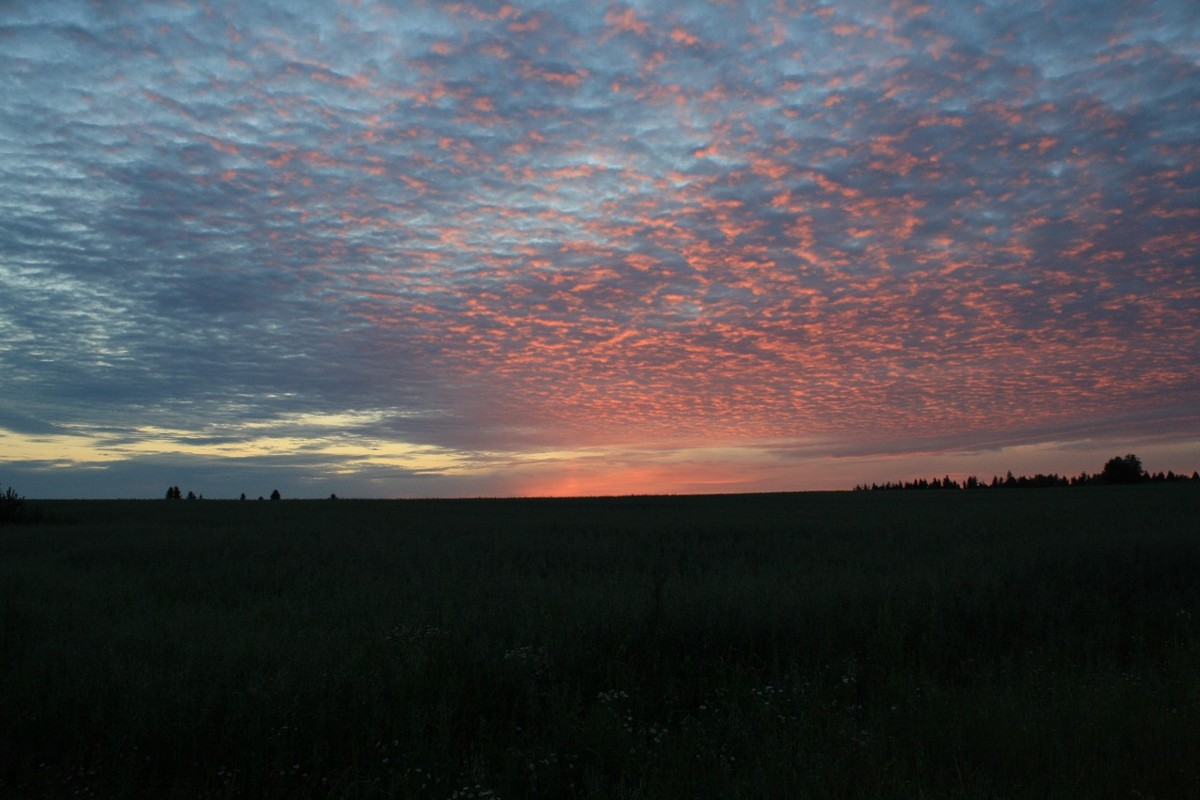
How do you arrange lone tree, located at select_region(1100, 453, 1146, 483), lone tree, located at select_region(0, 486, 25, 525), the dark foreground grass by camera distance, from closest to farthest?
the dark foreground grass, lone tree, located at select_region(0, 486, 25, 525), lone tree, located at select_region(1100, 453, 1146, 483)

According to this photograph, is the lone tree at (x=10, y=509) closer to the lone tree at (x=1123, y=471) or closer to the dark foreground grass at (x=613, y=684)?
the dark foreground grass at (x=613, y=684)

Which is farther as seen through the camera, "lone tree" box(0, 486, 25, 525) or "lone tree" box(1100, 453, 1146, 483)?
"lone tree" box(1100, 453, 1146, 483)

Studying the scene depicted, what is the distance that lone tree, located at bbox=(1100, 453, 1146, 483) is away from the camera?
3646 inches

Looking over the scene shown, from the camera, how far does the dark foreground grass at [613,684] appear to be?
→ 5477 mm

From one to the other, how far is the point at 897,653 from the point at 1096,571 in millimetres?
6926

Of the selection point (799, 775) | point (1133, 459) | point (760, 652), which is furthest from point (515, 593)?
point (1133, 459)

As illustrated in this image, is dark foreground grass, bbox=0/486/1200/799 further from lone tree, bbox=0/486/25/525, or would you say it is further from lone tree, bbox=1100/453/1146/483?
lone tree, bbox=1100/453/1146/483

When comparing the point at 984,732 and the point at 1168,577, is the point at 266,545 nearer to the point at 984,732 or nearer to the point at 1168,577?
the point at 984,732

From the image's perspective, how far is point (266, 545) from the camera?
763 inches

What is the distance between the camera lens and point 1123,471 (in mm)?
96562

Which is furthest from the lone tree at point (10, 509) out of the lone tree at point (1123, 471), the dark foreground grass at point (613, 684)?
the lone tree at point (1123, 471)

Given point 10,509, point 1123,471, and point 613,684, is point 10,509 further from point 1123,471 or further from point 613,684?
point 1123,471

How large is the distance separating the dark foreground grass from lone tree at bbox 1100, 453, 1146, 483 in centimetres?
9788

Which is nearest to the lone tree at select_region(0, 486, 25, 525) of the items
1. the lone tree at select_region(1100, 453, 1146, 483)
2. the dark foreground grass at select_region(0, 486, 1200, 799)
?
the dark foreground grass at select_region(0, 486, 1200, 799)
